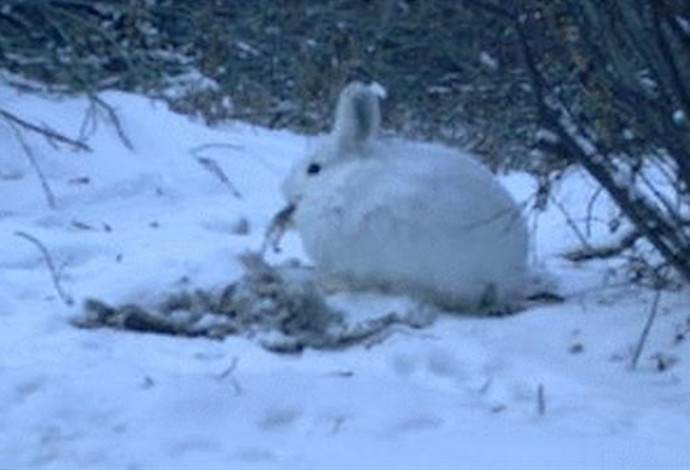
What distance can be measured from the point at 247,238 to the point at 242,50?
2.92m

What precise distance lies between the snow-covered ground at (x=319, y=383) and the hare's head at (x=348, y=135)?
1.47ft

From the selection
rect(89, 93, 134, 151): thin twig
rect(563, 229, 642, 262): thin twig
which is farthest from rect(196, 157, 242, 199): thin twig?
rect(563, 229, 642, 262): thin twig

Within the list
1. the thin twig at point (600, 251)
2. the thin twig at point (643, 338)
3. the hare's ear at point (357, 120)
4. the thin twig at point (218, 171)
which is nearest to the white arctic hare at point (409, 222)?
the hare's ear at point (357, 120)

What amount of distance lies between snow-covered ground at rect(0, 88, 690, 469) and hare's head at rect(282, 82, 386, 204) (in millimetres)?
448

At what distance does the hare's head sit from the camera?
641cm

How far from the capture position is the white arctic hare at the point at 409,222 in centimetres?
611

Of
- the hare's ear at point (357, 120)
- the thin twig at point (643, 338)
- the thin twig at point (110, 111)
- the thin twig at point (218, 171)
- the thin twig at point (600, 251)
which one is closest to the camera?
the thin twig at point (643, 338)

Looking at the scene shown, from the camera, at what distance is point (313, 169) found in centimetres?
655

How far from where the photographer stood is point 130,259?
6648mm

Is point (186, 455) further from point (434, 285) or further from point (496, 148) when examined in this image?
point (496, 148)

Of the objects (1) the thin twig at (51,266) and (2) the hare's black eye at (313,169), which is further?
(2) the hare's black eye at (313,169)

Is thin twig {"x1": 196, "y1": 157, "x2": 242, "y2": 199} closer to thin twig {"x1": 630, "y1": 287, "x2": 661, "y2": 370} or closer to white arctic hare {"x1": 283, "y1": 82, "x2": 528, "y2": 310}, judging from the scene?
→ white arctic hare {"x1": 283, "y1": 82, "x2": 528, "y2": 310}

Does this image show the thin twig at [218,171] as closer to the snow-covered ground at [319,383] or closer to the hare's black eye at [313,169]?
the snow-covered ground at [319,383]

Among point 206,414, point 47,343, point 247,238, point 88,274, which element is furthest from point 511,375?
point 247,238
